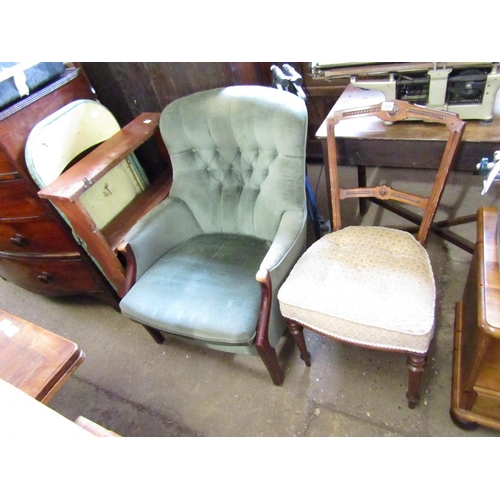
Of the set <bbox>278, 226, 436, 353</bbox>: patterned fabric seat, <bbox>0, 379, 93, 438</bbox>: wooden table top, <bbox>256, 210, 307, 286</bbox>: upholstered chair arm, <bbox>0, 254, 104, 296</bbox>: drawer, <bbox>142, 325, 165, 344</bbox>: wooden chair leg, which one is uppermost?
<bbox>0, 379, 93, 438</bbox>: wooden table top

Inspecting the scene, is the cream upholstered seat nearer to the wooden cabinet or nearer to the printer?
the printer

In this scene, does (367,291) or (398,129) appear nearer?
(367,291)

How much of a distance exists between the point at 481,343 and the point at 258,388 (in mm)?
825

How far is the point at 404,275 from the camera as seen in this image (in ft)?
3.32

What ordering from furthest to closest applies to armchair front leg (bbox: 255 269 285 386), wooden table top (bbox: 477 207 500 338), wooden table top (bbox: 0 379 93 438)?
1. armchair front leg (bbox: 255 269 285 386)
2. wooden table top (bbox: 477 207 500 338)
3. wooden table top (bbox: 0 379 93 438)

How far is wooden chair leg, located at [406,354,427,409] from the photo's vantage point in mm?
964

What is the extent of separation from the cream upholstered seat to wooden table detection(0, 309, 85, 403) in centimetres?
62

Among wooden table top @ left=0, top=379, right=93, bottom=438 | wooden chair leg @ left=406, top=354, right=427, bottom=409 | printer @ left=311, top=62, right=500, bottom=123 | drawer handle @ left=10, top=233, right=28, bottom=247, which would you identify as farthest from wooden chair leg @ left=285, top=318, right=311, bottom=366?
drawer handle @ left=10, top=233, right=28, bottom=247

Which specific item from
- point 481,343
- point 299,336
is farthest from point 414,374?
point 299,336

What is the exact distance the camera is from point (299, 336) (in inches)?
47.2

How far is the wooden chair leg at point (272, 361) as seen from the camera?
3.62ft

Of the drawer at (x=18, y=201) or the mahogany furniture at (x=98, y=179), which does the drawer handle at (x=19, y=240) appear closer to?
the drawer at (x=18, y=201)

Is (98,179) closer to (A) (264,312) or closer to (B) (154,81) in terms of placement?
(B) (154,81)

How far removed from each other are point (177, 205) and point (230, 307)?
22.4 inches
